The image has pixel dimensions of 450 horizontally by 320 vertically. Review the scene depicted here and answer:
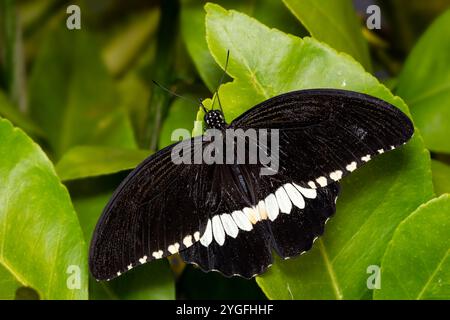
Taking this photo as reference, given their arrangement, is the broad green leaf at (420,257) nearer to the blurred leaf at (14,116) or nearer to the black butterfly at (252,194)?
the black butterfly at (252,194)

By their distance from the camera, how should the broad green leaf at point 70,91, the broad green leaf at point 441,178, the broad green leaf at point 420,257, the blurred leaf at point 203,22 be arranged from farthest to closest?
1. the broad green leaf at point 70,91
2. the blurred leaf at point 203,22
3. the broad green leaf at point 441,178
4. the broad green leaf at point 420,257

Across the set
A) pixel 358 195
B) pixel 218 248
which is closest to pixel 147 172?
pixel 218 248

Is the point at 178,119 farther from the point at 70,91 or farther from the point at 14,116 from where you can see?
the point at 70,91

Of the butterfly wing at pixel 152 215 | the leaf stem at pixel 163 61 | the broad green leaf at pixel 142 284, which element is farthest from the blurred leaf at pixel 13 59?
the butterfly wing at pixel 152 215

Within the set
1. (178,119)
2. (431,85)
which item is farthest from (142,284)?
(431,85)

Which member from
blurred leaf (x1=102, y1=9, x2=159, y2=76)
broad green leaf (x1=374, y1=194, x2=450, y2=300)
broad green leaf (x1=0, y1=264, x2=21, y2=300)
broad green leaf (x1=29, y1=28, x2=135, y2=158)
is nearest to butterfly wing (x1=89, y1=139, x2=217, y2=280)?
broad green leaf (x1=0, y1=264, x2=21, y2=300)

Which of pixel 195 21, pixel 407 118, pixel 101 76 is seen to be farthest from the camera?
pixel 101 76

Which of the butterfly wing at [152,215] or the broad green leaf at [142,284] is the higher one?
the butterfly wing at [152,215]
